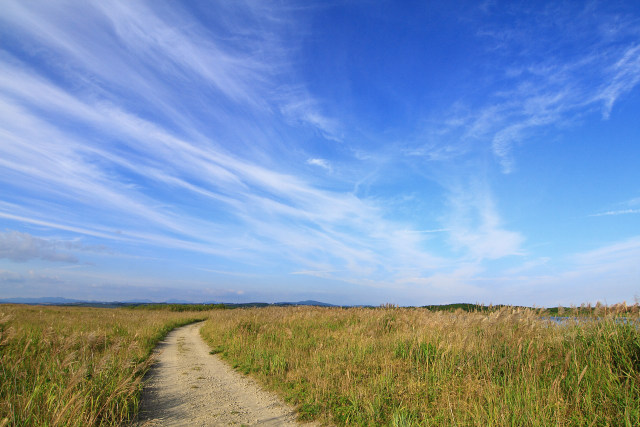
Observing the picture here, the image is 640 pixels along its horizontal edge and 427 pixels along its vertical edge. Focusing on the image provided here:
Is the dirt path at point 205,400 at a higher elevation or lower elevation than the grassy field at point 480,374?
lower

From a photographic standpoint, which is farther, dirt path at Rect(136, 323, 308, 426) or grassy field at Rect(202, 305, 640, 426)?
dirt path at Rect(136, 323, 308, 426)

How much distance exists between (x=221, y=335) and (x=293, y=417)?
11980mm

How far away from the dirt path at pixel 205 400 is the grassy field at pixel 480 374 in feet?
1.75

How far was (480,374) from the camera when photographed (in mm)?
6344

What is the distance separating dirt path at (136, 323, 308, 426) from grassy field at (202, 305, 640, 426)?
533 mm

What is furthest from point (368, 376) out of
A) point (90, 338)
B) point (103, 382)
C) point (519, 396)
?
point (90, 338)

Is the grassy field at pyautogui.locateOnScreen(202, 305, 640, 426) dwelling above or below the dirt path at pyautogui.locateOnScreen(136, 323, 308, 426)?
above

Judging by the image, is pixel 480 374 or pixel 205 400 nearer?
pixel 480 374

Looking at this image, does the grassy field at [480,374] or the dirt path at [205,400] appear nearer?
the grassy field at [480,374]

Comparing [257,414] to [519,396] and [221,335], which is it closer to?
[519,396]

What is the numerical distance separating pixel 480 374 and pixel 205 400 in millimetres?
6208

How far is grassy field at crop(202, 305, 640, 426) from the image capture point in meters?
4.94

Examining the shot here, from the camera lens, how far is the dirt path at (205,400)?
6570 mm

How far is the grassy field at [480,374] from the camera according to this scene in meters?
Answer: 4.94
